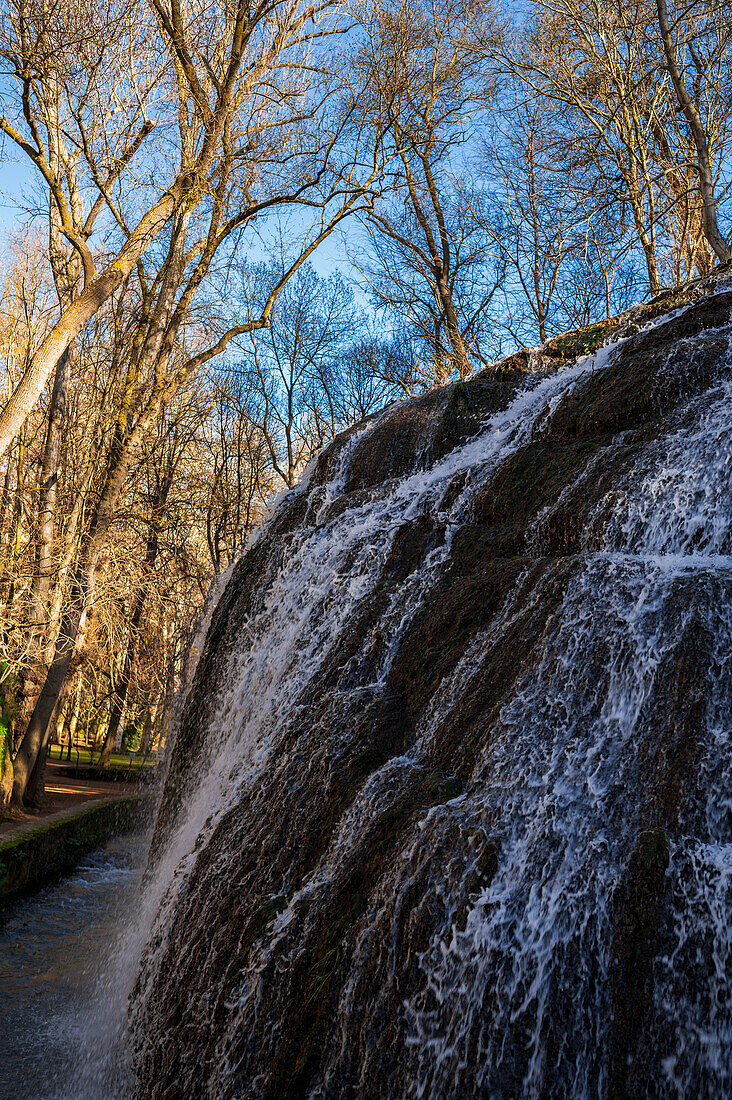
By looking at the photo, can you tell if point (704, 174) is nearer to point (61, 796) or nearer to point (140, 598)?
point (140, 598)

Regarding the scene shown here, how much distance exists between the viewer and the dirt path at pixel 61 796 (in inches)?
385

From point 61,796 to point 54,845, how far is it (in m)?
4.01

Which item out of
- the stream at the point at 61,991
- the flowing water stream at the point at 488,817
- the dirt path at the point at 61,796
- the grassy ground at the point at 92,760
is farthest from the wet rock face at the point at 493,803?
the grassy ground at the point at 92,760

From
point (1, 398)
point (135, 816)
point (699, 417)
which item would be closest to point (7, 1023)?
point (699, 417)

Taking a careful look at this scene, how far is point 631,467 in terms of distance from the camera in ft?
15.1

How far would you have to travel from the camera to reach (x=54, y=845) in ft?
32.9

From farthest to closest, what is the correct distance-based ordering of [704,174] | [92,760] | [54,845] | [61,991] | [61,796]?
[92,760] → [61,796] → [54,845] → [704,174] → [61,991]

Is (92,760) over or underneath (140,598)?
underneath

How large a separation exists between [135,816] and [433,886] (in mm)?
13130

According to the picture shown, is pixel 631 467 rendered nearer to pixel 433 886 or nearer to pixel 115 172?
pixel 433 886

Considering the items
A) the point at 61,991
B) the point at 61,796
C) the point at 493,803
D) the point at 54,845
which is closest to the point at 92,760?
the point at 61,796

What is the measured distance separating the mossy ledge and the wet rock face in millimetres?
3813

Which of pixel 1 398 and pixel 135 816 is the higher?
pixel 1 398

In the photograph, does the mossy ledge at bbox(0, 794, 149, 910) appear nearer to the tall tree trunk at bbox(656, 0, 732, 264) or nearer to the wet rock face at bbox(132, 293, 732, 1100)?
the wet rock face at bbox(132, 293, 732, 1100)
